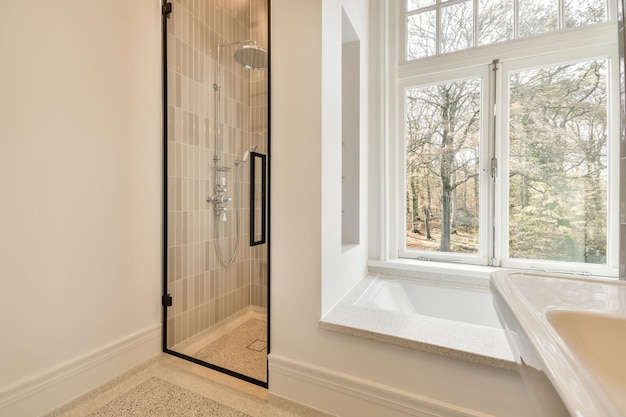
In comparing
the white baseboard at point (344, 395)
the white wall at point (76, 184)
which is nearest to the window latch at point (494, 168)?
the white baseboard at point (344, 395)

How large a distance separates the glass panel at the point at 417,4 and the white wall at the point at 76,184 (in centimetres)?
189

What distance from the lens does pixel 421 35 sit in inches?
87.8

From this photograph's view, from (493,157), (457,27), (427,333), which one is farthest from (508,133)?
(427,333)

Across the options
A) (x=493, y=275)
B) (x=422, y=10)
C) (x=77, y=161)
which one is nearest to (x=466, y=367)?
(x=493, y=275)

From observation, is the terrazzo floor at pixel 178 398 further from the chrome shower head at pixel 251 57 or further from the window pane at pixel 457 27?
the window pane at pixel 457 27

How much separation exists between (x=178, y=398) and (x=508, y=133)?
263 centimetres

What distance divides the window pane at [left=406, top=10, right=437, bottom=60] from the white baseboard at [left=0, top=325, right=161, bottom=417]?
110 inches

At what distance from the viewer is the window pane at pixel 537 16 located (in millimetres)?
1870

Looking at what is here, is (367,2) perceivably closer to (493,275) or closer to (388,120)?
(388,120)

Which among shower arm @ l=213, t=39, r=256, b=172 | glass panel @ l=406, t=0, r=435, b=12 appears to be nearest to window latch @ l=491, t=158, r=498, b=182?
glass panel @ l=406, t=0, r=435, b=12

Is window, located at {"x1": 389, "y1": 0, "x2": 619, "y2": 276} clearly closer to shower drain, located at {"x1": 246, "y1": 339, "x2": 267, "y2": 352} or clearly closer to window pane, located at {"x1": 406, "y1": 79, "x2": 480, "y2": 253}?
window pane, located at {"x1": 406, "y1": 79, "x2": 480, "y2": 253}

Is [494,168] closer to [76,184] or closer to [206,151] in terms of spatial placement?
[206,151]

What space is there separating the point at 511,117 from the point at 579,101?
371mm

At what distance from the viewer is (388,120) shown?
7.48 ft
